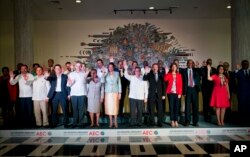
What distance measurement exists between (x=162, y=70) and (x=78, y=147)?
3.89 meters

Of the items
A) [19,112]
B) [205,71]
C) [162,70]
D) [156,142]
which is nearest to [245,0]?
[205,71]

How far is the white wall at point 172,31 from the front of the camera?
51.5 ft

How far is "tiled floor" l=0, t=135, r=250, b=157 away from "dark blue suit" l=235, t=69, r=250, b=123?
1118 millimetres

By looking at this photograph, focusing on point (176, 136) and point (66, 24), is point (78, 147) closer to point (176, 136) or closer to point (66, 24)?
point (176, 136)

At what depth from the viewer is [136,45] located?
15641 mm

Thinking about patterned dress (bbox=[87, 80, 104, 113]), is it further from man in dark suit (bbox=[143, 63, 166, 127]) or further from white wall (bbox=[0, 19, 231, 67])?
white wall (bbox=[0, 19, 231, 67])

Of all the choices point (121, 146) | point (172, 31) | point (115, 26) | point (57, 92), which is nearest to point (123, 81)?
point (57, 92)

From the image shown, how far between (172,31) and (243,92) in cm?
701

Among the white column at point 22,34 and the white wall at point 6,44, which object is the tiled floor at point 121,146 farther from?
the white wall at point 6,44

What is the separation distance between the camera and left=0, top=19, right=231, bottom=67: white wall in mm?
15695

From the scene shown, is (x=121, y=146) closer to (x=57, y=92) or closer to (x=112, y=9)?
(x=57, y=92)

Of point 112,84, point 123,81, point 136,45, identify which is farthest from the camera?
point 136,45

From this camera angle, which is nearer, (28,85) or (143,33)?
(28,85)

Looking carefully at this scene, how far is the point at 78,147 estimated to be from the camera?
7352 mm
